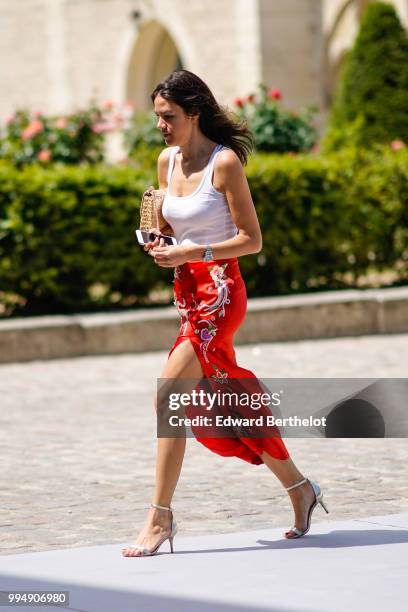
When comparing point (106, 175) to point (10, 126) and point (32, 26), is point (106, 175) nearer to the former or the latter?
point (10, 126)

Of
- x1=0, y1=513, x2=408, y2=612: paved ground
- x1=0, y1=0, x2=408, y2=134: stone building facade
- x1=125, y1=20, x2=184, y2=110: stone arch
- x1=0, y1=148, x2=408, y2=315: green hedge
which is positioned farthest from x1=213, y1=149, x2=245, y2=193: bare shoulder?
x1=125, y1=20, x2=184, y2=110: stone arch

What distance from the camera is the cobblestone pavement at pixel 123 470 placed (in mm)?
6012

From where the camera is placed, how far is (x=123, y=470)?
7.29 metres

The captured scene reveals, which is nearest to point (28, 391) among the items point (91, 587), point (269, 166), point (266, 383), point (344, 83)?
point (269, 166)

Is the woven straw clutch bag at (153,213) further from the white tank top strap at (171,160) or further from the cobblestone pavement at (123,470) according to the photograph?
the cobblestone pavement at (123,470)

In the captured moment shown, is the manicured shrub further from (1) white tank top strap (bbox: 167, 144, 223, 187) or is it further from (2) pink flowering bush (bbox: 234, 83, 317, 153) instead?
(1) white tank top strap (bbox: 167, 144, 223, 187)

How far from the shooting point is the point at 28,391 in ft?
34.2

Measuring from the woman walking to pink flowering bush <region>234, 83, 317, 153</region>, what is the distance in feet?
33.9

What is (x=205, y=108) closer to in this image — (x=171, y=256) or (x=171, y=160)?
(x=171, y=160)

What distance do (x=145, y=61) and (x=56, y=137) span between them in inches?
512

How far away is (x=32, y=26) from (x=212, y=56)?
5.12m

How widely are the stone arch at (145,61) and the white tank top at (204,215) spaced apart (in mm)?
22110

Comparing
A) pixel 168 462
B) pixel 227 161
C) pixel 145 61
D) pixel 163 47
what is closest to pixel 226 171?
pixel 227 161

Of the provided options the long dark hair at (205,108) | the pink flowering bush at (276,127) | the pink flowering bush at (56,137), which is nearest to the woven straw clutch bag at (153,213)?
A: the long dark hair at (205,108)
